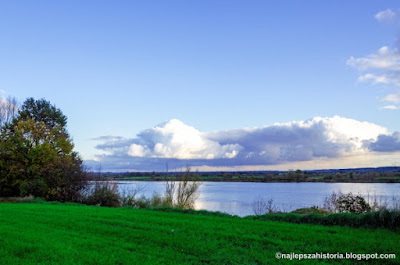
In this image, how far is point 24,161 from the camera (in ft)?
86.6

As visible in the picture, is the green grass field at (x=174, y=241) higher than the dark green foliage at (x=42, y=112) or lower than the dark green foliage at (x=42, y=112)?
lower

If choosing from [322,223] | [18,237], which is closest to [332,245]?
[322,223]

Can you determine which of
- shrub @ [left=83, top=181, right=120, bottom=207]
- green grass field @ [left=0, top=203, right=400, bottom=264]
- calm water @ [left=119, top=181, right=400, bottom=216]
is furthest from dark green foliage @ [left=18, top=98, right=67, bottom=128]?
green grass field @ [left=0, top=203, right=400, bottom=264]

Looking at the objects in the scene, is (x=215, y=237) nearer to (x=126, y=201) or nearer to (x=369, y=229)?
(x=369, y=229)

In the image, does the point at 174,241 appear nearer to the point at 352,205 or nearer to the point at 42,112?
the point at 352,205

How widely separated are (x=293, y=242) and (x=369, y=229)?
2917 mm

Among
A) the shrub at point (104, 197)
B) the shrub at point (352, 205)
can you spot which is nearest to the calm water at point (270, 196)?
the shrub at point (104, 197)

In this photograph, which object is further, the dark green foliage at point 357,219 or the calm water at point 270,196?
the calm water at point 270,196

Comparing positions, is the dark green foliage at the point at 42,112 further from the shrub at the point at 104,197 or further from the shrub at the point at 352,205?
the shrub at the point at 352,205

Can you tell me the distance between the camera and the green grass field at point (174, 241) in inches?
290

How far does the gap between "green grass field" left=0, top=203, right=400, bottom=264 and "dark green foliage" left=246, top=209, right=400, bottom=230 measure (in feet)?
2.04

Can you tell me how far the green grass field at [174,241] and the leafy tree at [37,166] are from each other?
13.5 meters

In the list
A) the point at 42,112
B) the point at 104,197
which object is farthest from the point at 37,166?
the point at 42,112

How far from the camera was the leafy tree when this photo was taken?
24.9 meters
